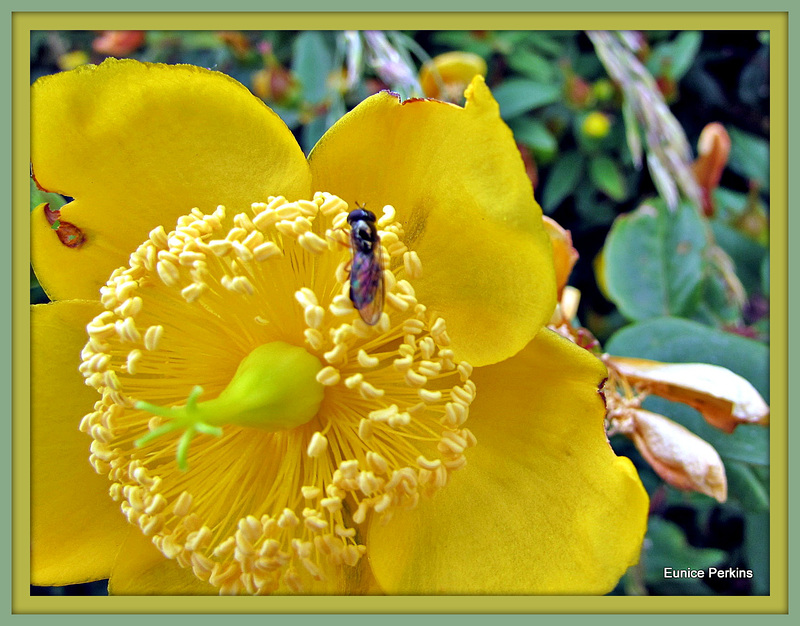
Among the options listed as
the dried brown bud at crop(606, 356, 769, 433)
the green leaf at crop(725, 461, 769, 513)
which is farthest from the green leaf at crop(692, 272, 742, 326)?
the dried brown bud at crop(606, 356, 769, 433)

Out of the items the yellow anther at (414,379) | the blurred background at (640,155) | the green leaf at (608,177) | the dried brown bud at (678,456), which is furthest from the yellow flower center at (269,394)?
the green leaf at (608,177)

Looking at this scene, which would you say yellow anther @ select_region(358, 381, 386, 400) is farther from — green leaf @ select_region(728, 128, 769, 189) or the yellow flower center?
green leaf @ select_region(728, 128, 769, 189)

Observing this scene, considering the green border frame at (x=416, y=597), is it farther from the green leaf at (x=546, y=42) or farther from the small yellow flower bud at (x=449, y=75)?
the green leaf at (x=546, y=42)

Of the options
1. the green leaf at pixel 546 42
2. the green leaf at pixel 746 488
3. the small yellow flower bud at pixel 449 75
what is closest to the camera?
the green leaf at pixel 746 488

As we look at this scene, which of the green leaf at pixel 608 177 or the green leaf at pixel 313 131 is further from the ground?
the green leaf at pixel 313 131

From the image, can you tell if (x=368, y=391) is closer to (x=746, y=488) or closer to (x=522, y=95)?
(x=746, y=488)

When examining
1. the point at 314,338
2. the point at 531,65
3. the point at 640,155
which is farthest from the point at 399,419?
the point at 531,65
